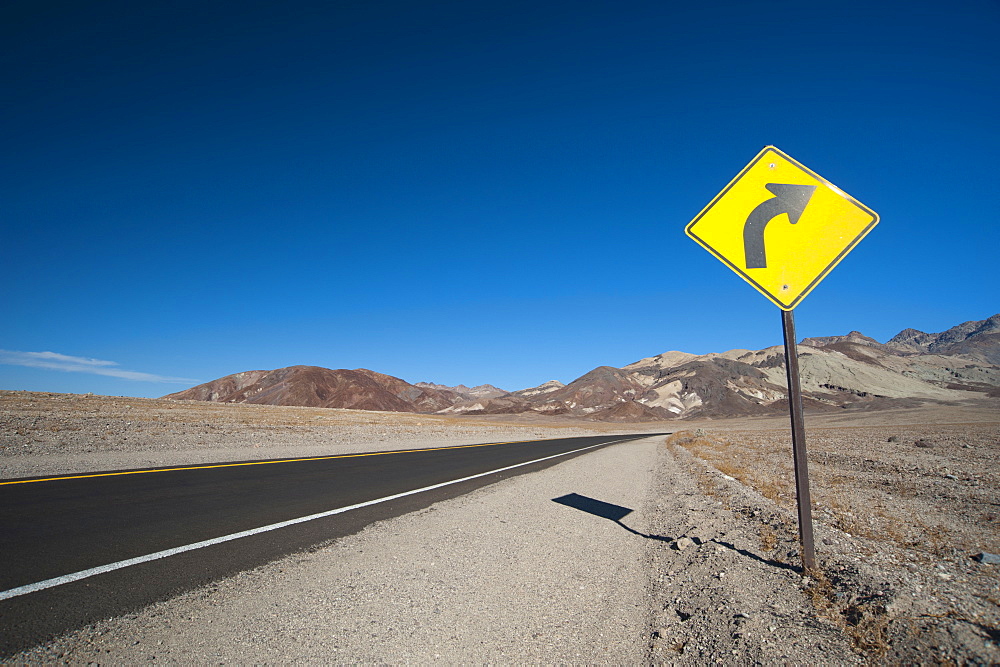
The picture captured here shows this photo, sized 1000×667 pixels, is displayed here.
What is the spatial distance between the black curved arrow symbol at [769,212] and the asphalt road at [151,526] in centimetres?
542

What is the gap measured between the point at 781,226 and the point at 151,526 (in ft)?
25.1

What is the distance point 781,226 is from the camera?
4305 millimetres

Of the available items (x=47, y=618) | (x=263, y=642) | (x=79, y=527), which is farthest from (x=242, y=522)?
(x=263, y=642)

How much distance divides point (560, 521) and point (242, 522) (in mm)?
4244

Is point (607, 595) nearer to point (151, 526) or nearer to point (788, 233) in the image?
point (788, 233)

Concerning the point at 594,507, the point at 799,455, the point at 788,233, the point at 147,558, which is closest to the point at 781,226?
the point at 788,233

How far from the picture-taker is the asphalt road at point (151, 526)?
343 centimetres

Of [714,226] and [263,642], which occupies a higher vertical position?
[714,226]

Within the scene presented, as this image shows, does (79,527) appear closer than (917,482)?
Yes

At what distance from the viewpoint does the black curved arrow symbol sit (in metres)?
4.27

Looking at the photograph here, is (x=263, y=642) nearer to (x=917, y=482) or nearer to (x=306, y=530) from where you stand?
(x=306, y=530)

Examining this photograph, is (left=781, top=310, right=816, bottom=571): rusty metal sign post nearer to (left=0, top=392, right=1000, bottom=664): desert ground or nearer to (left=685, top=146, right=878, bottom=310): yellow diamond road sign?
(left=0, top=392, right=1000, bottom=664): desert ground

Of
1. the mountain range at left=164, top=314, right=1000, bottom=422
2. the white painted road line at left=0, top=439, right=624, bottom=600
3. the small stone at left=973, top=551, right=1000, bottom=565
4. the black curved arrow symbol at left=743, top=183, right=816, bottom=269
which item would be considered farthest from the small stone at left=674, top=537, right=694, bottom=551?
the mountain range at left=164, top=314, right=1000, bottom=422

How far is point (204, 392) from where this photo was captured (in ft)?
598
